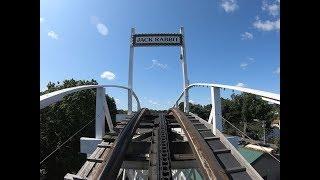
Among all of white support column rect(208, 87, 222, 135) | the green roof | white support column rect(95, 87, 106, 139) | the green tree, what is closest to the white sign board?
the green roof

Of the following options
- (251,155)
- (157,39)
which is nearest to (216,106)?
(157,39)

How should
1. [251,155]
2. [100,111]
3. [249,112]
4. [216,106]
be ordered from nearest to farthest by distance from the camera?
[216,106] < [100,111] < [251,155] < [249,112]

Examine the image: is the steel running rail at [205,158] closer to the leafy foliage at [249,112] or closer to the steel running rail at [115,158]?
the steel running rail at [115,158]

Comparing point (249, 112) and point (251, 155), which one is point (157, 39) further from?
point (249, 112)

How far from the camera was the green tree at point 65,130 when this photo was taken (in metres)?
30.9

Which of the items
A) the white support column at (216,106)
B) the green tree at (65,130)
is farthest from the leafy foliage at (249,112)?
the white support column at (216,106)

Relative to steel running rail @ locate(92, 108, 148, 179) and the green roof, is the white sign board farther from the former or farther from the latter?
steel running rail @ locate(92, 108, 148, 179)

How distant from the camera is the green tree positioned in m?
30.9

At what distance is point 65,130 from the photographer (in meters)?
33.1
